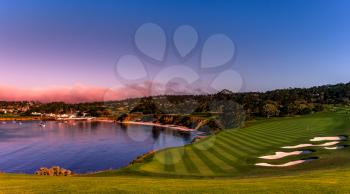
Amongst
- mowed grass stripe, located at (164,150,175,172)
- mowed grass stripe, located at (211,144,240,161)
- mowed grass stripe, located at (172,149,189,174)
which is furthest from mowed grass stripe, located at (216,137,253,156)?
mowed grass stripe, located at (164,150,175,172)

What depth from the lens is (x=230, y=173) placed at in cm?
3497

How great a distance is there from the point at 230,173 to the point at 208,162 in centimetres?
761

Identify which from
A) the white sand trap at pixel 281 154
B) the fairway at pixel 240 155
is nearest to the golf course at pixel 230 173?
the fairway at pixel 240 155

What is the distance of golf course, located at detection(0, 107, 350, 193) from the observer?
55.2 feet

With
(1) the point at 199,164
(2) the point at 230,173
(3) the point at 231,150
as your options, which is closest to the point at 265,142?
(3) the point at 231,150

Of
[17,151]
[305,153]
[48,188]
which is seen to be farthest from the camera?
[17,151]

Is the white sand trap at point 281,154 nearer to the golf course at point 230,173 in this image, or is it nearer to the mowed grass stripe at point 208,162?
the golf course at point 230,173

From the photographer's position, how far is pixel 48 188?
57.4 feet

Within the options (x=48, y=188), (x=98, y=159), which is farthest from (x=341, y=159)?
(x=98, y=159)

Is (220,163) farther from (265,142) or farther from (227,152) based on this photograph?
(265,142)

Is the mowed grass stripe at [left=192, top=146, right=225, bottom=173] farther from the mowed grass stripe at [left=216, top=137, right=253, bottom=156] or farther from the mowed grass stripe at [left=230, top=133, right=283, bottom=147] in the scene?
the mowed grass stripe at [left=230, top=133, right=283, bottom=147]

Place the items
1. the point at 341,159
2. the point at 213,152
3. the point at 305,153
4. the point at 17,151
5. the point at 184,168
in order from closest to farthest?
the point at 341,159 → the point at 184,168 → the point at 305,153 → the point at 213,152 → the point at 17,151

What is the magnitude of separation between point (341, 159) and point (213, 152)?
1996 centimetres

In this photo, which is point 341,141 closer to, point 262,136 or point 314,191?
point 262,136
